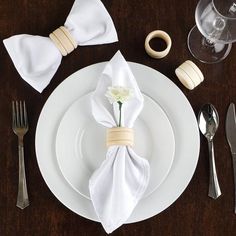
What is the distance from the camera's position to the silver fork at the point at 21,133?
0.74m

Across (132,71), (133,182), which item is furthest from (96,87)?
(133,182)

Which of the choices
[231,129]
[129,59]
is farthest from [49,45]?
[231,129]

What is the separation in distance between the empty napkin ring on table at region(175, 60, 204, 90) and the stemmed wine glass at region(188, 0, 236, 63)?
4 cm

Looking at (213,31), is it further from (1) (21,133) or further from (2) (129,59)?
(1) (21,133)

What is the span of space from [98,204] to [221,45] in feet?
1.21

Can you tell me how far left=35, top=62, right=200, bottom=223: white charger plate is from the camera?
729 millimetres

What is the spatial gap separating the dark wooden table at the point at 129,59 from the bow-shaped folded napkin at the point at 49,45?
1 cm

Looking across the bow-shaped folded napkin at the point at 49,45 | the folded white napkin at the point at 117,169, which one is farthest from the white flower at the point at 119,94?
the bow-shaped folded napkin at the point at 49,45

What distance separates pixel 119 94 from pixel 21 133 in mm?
187

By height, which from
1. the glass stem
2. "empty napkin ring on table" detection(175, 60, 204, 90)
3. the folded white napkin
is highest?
the glass stem

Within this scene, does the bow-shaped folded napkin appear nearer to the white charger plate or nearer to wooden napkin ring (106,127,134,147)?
the white charger plate

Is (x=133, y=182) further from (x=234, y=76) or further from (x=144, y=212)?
(x=234, y=76)

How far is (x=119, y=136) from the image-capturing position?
2.33 feet

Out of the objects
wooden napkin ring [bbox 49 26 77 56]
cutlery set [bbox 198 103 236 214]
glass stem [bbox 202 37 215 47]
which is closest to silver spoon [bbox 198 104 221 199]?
cutlery set [bbox 198 103 236 214]
